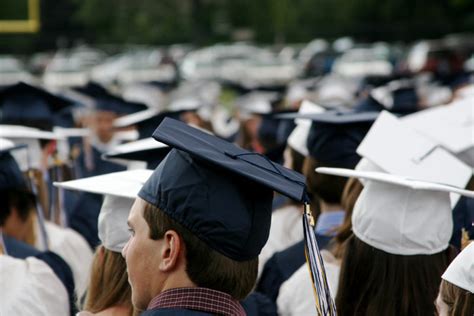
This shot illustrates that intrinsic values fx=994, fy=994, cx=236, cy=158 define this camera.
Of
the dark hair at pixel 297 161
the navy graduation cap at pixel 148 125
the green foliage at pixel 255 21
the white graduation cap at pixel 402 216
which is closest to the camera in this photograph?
the white graduation cap at pixel 402 216

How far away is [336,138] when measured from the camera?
487 cm

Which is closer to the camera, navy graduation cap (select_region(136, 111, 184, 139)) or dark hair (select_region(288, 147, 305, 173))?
dark hair (select_region(288, 147, 305, 173))

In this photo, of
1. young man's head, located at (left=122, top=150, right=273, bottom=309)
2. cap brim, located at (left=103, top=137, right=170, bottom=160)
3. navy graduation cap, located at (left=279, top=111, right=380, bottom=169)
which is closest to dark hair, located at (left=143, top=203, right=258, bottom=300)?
Answer: young man's head, located at (left=122, top=150, right=273, bottom=309)

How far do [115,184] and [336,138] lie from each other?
1693 mm

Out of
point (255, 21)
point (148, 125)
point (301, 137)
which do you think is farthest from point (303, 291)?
point (255, 21)

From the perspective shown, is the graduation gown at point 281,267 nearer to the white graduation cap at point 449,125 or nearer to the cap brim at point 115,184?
the cap brim at point 115,184

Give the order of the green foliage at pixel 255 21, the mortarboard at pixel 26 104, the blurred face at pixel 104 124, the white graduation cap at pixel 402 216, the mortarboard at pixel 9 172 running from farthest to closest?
the green foliage at pixel 255 21, the blurred face at pixel 104 124, the mortarboard at pixel 26 104, the mortarboard at pixel 9 172, the white graduation cap at pixel 402 216

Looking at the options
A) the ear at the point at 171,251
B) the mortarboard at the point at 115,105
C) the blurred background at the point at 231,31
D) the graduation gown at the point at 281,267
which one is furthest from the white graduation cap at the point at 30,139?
the blurred background at the point at 231,31

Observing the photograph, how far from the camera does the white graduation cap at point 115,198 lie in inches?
132

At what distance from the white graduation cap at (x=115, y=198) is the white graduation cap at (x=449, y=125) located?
2466mm

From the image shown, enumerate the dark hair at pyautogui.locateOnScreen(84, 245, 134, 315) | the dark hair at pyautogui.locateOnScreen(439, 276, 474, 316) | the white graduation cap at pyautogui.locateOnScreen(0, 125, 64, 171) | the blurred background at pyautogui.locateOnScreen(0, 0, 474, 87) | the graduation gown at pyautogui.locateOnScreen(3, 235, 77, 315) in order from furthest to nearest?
the blurred background at pyautogui.locateOnScreen(0, 0, 474, 87) < the white graduation cap at pyautogui.locateOnScreen(0, 125, 64, 171) < the graduation gown at pyautogui.locateOnScreen(3, 235, 77, 315) < the dark hair at pyautogui.locateOnScreen(84, 245, 134, 315) < the dark hair at pyautogui.locateOnScreen(439, 276, 474, 316)

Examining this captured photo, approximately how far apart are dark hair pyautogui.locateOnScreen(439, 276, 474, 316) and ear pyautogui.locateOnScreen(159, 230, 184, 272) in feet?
2.43

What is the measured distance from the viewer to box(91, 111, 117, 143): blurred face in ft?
28.6

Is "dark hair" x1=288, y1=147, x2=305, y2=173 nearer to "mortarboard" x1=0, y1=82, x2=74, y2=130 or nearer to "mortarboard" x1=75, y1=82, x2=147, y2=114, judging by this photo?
"mortarboard" x1=0, y1=82, x2=74, y2=130
